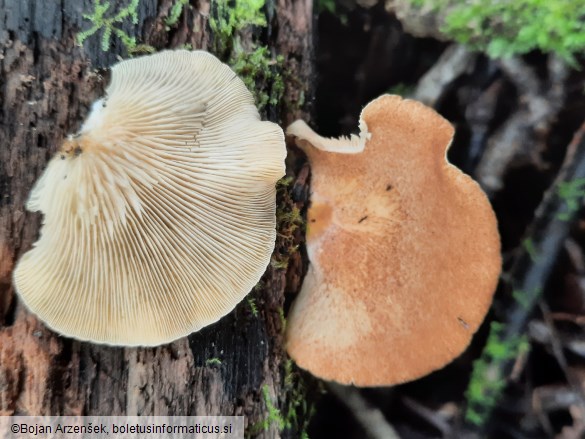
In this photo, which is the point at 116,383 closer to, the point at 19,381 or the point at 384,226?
the point at 19,381

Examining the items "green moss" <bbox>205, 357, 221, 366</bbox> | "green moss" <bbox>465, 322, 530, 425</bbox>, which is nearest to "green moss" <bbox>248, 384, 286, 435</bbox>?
"green moss" <bbox>205, 357, 221, 366</bbox>

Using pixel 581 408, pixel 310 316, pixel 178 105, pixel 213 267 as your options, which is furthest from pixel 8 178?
pixel 581 408

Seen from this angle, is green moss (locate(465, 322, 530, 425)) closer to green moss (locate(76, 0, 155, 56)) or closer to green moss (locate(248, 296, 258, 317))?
green moss (locate(248, 296, 258, 317))

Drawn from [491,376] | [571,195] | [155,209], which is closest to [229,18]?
[155,209]

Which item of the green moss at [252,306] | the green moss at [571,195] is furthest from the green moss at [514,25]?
the green moss at [252,306]

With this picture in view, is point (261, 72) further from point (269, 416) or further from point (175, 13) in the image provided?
point (269, 416)

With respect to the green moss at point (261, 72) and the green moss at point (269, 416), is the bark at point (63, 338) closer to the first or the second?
the green moss at point (269, 416)

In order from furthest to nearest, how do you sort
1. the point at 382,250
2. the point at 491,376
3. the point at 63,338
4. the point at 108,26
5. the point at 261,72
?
the point at 491,376
the point at 382,250
the point at 261,72
the point at 108,26
the point at 63,338
